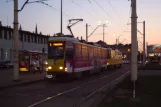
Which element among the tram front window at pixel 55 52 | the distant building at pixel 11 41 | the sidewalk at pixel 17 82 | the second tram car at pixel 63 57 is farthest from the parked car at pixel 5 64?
the tram front window at pixel 55 52

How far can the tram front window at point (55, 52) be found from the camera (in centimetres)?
3028

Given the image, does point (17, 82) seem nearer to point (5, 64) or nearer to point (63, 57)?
point (63, 57)

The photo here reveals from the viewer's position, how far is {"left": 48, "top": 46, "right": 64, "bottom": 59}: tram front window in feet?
99.3

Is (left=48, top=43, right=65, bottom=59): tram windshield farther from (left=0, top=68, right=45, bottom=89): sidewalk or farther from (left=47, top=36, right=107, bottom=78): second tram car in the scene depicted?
(left=0, top=68, right=45, bottom=89): sidewalk

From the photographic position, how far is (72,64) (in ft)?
101

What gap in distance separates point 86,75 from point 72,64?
863 centimetres

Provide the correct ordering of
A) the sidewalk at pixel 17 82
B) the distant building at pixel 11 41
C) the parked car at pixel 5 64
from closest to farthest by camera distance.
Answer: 1. the sidewalk at pixel 17 82
2. the parked car at pixel 5 64
3. the distant building at pixel 11 41

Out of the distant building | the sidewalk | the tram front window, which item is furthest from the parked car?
the tram front window

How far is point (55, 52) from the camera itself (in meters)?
30.5

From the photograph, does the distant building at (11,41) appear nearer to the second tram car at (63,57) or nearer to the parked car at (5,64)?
the parked car at (5,64)

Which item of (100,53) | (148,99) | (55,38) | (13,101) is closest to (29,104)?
(13,101)

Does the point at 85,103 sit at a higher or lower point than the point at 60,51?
lower

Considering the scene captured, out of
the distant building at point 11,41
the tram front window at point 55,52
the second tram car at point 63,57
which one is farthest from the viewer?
the distant building at point 11,41

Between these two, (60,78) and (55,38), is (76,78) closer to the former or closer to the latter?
(60,78)
